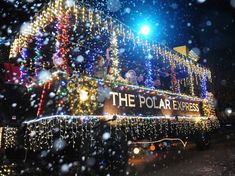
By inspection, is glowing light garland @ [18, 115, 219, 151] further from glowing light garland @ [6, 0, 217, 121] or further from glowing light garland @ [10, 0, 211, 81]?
glowing light garland @ [10, 0, 211, 81]

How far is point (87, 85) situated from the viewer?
7.33m

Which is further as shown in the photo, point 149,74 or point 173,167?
point 149,74

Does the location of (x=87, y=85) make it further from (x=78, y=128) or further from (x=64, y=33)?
(x=64, y=33)

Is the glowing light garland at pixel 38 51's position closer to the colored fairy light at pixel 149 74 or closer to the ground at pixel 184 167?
the ground at pixel 184 167

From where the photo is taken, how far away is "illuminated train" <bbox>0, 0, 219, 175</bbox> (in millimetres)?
7000

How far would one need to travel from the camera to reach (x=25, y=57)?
9.53m

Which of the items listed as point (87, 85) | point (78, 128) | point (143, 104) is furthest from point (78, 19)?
point (143, 104)

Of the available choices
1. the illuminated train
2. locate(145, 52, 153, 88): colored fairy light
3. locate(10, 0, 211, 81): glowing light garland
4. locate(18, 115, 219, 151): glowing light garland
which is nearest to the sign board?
the illuminated train

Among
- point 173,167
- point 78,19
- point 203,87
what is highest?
point 78,19

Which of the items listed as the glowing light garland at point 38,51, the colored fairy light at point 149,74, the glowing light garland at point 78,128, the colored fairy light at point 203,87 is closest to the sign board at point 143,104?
the glowing light garland at point 78,128

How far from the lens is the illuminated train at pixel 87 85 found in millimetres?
7000

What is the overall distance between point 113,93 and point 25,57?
3.92 meters

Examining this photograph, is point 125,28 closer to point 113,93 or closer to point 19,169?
point 113,93

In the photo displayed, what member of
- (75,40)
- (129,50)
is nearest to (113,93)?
(75,40)
